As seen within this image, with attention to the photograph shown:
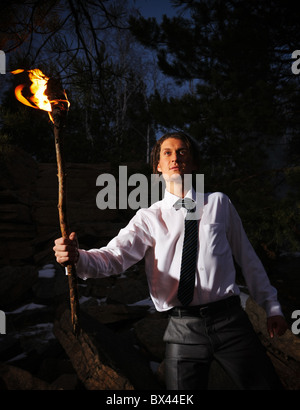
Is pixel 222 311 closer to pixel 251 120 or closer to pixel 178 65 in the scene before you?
pixel 251 120

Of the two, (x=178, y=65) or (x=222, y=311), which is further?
(x=178, y=65)

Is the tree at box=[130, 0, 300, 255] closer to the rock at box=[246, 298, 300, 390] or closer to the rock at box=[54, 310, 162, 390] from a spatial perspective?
the rock at box=[246, 298, 300, 390]

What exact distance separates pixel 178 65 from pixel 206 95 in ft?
8.12

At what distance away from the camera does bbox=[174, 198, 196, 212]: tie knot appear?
210 centimetres

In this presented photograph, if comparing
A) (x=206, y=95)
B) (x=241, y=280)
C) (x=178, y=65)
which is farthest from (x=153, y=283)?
(x=178, y=65)

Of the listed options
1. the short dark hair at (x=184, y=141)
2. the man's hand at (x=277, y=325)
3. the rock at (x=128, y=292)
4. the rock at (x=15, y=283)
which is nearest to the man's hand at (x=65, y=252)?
the short dark hair at (x=184, y=141)

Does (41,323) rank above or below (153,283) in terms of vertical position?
below

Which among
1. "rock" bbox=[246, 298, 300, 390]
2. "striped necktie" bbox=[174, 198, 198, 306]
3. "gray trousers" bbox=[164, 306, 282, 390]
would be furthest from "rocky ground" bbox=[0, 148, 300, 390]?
"striped necktie" bbox=[174, 198, 198, 306]

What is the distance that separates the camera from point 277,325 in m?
1.93

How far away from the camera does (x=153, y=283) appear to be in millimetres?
1992

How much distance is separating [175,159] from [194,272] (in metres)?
0.84

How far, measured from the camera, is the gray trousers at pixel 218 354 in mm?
1713

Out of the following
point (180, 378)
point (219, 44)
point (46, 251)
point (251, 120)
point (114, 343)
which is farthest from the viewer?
point (46, 251)

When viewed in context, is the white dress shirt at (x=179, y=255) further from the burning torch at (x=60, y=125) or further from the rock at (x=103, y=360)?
the rock at (x=103, y=360)
